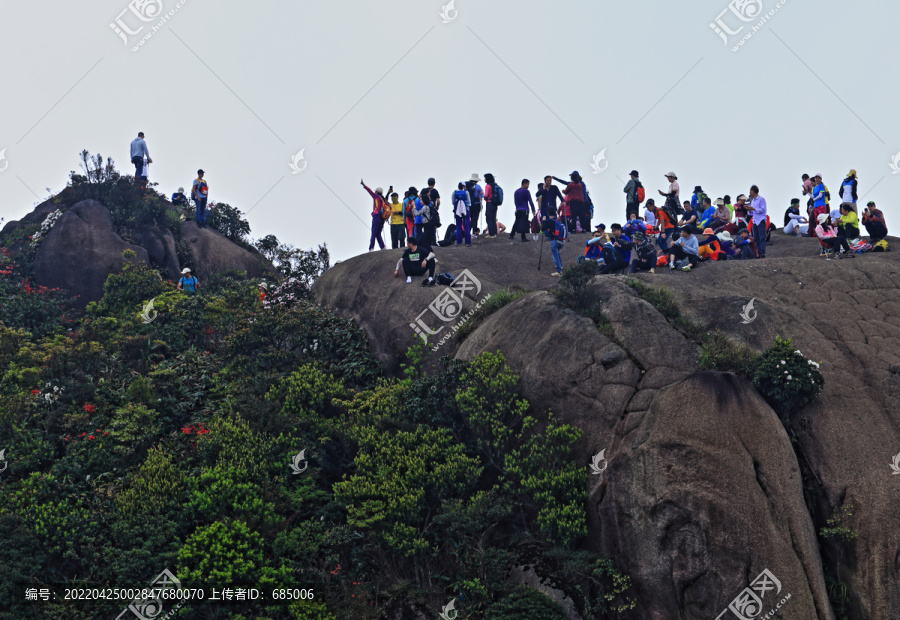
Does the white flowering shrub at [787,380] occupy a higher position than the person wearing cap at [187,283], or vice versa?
the person wearing cap at [187,283]

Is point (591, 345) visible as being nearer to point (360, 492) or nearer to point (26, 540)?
point (360, 492)

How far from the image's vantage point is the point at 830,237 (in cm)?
2077

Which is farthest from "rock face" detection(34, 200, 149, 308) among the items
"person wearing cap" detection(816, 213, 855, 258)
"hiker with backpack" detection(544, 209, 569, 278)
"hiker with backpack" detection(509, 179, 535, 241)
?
"person wearing cap" detection(816, 213, 855, 258)

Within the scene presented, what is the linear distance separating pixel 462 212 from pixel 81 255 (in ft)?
42.9

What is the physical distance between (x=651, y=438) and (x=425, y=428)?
15.1 feet

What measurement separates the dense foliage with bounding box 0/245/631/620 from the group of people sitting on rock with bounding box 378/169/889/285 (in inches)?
208

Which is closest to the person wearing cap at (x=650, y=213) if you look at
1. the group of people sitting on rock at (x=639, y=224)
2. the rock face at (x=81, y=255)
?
the group of people sitting on rock at (x=639, y=224)

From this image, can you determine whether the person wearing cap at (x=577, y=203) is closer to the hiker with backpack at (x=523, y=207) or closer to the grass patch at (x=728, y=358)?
the hiker with backpack at (x=523, y=207)

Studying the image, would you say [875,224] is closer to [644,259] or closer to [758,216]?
[758,216]

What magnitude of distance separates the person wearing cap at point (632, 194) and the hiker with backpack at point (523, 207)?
10.2ft

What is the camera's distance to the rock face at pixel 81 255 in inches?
1038

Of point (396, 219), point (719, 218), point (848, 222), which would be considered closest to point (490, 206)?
point (396, 219)

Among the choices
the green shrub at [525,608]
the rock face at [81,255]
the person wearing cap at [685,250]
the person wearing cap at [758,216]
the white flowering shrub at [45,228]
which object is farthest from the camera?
the white flowering shrub at [45,228]

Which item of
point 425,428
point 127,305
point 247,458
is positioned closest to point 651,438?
point 425,428
